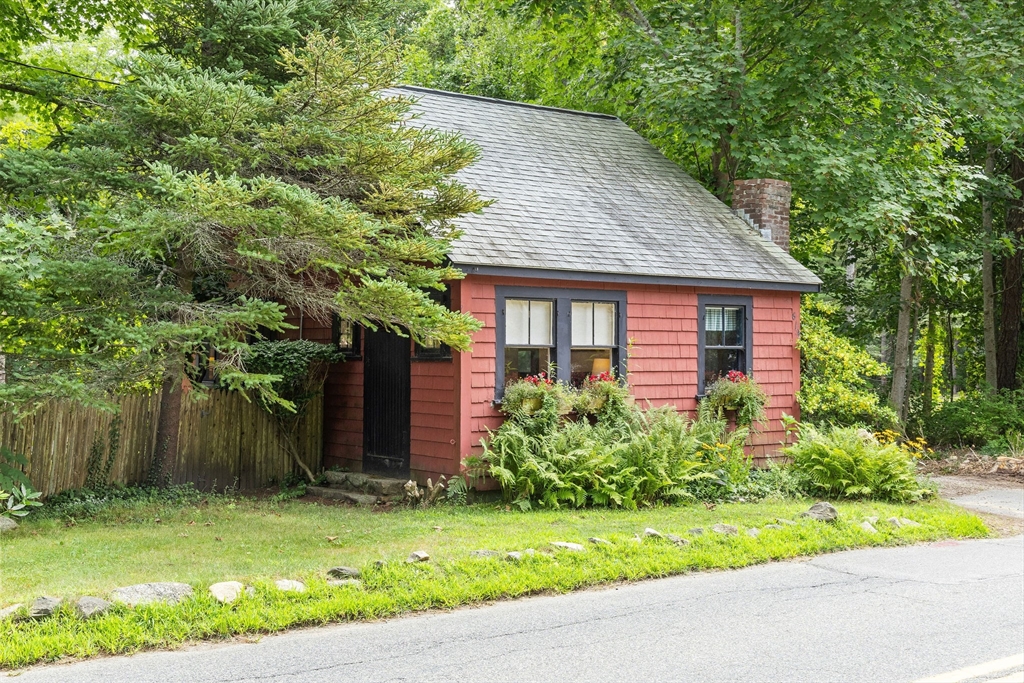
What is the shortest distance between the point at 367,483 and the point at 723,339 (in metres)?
5.95

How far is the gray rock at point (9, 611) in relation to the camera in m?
5.90

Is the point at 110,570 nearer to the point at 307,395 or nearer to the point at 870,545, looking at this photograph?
the point at 307,395

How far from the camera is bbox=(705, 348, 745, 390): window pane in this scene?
14.7 meters

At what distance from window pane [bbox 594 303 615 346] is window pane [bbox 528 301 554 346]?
818 millimetres

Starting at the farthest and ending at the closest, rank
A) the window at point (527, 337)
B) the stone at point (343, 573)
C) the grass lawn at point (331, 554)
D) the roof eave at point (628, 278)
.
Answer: the window at point (527, 337)
the roof eave at point (628, 278)
the stone at point (343, 573)
the grass lawn at point (331, 554)

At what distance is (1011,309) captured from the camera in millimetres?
21000

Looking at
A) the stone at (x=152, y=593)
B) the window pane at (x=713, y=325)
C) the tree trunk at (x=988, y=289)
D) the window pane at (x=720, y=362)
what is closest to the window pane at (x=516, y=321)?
the window pane at (x=713, y=325)

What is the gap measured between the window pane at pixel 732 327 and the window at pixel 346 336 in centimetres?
565

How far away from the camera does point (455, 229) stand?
11070mm

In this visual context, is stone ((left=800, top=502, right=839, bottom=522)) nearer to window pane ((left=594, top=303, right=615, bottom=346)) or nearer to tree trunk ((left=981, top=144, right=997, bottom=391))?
window pane ((left=594, top=303, right=615, bottom=346))

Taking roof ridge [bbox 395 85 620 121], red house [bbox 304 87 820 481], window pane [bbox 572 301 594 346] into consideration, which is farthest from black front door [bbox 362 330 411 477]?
roof ridge [bbox 395 85 620 121]

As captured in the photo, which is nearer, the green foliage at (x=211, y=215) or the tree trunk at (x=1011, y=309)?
the green foliage at (x=211, y=215)

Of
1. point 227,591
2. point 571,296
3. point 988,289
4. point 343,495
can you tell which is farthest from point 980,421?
point 227,591

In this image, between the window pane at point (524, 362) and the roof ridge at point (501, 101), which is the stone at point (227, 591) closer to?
the window pane at point (524, 362)
